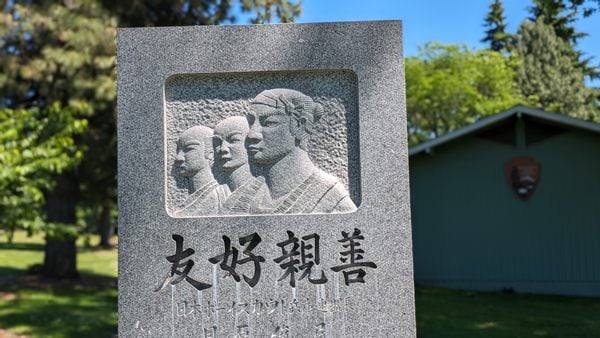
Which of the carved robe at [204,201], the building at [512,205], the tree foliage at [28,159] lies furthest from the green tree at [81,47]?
the carved robe at [204,201]

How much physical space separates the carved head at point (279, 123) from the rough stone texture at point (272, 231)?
213mm

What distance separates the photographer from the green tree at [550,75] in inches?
1153

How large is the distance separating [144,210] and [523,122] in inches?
399

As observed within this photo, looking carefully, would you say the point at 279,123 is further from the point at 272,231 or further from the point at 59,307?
the point at 59,307

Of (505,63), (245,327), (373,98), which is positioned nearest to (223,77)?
(373,98)

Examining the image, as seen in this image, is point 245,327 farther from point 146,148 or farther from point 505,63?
point 505,63

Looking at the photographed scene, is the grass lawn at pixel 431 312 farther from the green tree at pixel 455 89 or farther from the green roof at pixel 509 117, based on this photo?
the green tree at pixel 455 89

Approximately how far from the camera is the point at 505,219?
12508 millimetres

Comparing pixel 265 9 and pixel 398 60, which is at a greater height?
pixel 265 9

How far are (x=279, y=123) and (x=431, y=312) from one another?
6.70m

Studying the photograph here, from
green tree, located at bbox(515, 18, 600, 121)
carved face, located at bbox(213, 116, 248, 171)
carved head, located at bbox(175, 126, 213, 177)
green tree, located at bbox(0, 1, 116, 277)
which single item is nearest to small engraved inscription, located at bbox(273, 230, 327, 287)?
carved face, located at bbox(213, 116, 248, 171)

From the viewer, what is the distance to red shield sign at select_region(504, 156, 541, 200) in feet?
40.5

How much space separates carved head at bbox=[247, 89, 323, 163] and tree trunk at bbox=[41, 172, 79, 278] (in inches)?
350

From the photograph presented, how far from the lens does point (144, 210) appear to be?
4.14 metres
